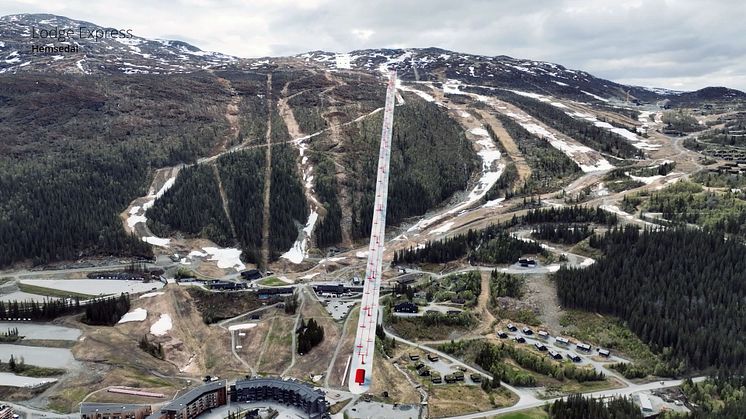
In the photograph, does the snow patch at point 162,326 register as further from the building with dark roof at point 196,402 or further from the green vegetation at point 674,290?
the green vegetation at point 674,290

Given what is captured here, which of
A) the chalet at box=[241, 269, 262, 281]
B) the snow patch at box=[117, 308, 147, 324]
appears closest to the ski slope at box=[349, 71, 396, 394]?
the chalet at box=[241, 269, 262, 281]

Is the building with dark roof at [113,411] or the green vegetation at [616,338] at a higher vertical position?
the green vegetation at [616,338]

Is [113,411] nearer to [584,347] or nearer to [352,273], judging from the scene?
[352,273]

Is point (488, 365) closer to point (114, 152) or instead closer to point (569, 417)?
point (569, 417)

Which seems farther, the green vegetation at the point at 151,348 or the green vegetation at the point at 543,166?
the green vegetation at the point at 543,166

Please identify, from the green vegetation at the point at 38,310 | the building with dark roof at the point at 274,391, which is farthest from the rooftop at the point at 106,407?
the green vegetation at the point at 38,310

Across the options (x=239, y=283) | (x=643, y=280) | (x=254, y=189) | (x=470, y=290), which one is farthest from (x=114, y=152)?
(x=643, y=280)

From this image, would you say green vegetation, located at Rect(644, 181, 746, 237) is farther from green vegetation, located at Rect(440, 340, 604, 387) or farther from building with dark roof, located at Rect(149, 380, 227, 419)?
building with dark roof, located at Rect(149, 380, 227, 419)
